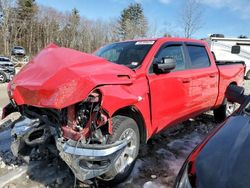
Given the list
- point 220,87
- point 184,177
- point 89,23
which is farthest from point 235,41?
point 89,23

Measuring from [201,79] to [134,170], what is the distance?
2.13 m

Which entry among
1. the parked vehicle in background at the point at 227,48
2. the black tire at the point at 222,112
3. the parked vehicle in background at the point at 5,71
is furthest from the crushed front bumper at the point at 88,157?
the parked vehicle in background at the point at 227,48

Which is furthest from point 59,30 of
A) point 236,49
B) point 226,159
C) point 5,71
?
point 226,159

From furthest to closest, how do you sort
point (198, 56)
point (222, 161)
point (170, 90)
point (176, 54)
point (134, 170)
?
point (198, 56) < point (176, 54) < point (170, 90) < point (134, 170) < point (222, 161)

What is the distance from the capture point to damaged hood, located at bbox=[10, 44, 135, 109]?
9.78ft

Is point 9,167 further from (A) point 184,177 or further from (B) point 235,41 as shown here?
(B) point 235,41

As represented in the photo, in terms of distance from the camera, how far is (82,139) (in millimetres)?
3109

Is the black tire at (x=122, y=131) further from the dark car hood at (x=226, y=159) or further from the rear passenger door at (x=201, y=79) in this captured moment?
the rear passenger door at (x=201, y=79)

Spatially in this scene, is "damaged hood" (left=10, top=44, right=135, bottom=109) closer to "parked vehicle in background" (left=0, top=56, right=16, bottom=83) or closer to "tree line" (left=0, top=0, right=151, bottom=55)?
"parked vehicle in background" (left=0, top=56, right=16, bottom=83)

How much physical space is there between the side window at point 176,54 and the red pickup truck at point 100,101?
2 cm

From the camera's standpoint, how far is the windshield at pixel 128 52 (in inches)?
167

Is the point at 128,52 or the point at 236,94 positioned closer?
the point at 236,94

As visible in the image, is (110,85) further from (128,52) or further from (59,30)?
(59,30)

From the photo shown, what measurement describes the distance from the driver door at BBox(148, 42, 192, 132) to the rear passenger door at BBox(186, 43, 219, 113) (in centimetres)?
21
